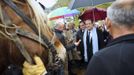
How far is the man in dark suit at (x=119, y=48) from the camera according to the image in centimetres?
267

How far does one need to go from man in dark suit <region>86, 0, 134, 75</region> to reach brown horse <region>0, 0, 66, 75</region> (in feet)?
2.43

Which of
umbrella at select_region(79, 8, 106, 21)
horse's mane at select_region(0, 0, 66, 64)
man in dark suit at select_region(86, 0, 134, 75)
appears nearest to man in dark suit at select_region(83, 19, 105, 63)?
umbrella at select_region(79, 8, 106, 21)

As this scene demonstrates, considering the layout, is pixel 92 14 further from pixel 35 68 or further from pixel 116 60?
pixel 116 60

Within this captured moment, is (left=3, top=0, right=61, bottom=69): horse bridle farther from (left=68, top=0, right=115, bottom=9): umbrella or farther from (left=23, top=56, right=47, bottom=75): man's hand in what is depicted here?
(left=68, top=0, right=115, bottom=9): umbrella

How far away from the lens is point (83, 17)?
9.72m

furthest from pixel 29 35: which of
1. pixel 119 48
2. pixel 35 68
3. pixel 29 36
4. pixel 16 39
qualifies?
pixel 119 48

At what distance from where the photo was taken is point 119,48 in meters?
2.72

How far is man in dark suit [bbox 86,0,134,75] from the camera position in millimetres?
2670

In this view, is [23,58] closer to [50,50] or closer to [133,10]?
[50,50]

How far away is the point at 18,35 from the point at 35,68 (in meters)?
0.33

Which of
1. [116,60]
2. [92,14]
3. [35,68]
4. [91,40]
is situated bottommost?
[91,40]

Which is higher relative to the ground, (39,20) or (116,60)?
(39,20)

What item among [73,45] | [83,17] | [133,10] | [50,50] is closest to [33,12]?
[50,50]

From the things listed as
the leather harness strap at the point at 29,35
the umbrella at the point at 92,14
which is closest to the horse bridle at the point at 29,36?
the leather harness strap at the point at 29,35
